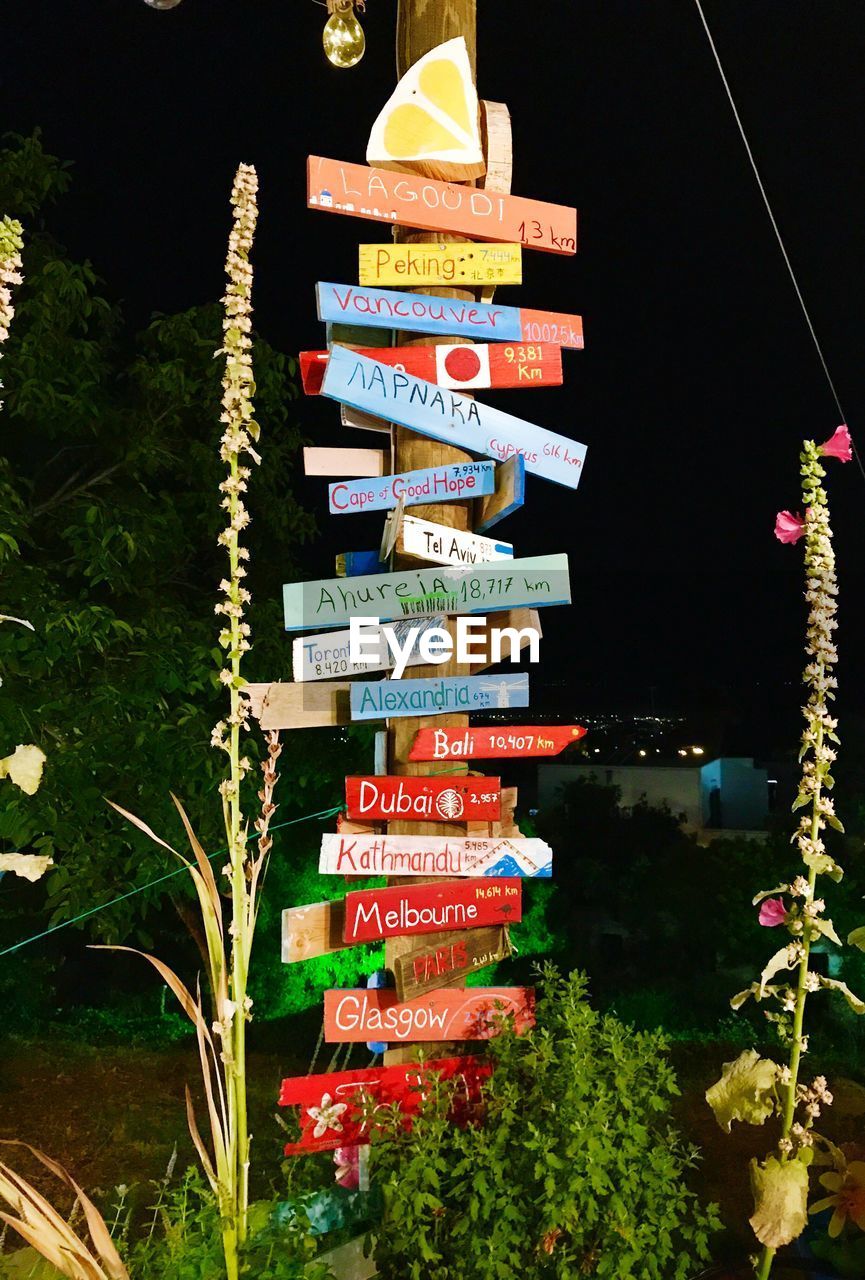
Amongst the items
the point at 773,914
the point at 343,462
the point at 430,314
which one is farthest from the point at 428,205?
the point at 773,914

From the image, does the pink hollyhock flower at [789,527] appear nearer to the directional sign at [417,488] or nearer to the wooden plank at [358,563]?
the directional sign at [417,488]

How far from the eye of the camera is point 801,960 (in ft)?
5.80

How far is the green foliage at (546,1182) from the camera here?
2088 millimetres

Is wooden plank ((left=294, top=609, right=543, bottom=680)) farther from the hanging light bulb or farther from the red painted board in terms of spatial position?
the hanging light bulb

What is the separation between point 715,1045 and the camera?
7.71 metres

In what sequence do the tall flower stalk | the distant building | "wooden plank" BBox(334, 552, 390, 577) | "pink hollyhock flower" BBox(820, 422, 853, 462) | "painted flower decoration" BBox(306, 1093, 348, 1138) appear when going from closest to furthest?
1. the tall flower stalk
2. "pink hollyhock flower" BBox(820, 422, 853, 462)
3. "painted flower decoration" BBox(306, 1093, 348, 1138)
4. "wooden plank" BBox(334, 552, 390, 577)
5. the distant building

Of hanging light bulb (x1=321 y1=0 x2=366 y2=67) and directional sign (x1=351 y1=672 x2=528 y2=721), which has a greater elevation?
hanging light bulb (x1=321 y1=0 x2=366 y2=67)

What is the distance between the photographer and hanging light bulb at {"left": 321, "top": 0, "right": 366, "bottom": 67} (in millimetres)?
2775

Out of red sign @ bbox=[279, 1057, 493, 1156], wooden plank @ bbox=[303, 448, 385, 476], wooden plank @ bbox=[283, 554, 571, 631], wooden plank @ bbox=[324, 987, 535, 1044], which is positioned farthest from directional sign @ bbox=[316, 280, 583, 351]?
red sign @ bbox=[279, 1057, 493, 1156]

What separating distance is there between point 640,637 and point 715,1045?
3246cm

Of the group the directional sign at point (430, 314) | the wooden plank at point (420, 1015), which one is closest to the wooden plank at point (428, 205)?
the directional sign at point (430, 314)

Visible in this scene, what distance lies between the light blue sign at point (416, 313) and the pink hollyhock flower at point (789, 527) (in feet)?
4.02

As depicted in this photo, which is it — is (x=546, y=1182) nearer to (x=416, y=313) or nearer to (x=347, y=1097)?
(x=347, y=1097)

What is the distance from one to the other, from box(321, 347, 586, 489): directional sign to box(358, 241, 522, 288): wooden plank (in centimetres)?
25
